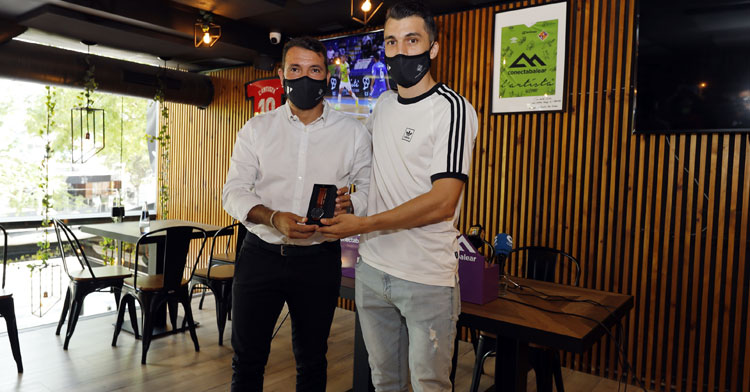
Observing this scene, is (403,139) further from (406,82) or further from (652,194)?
(652,194)

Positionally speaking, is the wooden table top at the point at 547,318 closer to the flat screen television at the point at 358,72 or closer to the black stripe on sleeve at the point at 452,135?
the black stripe on sleeve at the point at 452,135

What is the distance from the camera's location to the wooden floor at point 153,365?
11.5 ft

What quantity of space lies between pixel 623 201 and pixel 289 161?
2932mm

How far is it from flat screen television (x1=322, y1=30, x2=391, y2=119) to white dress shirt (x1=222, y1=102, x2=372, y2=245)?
3.02 meters

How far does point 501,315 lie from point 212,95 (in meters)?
6.36

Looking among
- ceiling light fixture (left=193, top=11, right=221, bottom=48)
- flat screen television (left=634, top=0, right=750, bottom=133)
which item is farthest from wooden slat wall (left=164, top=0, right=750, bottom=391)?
ceiling light fixture (left=193, top=11, right=221, bottom=48)

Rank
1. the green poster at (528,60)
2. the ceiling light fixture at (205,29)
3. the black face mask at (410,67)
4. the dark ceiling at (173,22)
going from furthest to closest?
the ceiling light fixture at (205,29)
the dark ceiling at (173,22)
the green poster at (528,60)
the black face mask at (410,67)

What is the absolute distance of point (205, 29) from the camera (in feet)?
17.3

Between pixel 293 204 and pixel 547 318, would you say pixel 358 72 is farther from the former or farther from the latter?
pixel 547 318

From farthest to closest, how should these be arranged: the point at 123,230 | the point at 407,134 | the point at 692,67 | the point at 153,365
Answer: the point at 123,230
the point at 153,365
the point at 692,67
the point at 407,134

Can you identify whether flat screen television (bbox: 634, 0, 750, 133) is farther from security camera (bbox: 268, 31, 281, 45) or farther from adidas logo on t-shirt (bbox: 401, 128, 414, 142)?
security camera (bbox: 268, 31, 281, 45)

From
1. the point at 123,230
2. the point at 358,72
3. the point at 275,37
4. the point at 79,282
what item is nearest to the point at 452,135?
the point at 79,282

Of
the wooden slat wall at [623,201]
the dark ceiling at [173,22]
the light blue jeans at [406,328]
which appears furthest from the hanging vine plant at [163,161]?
the light blue jeans at [406,328]

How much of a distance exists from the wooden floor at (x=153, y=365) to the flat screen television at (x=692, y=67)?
6.78ft
